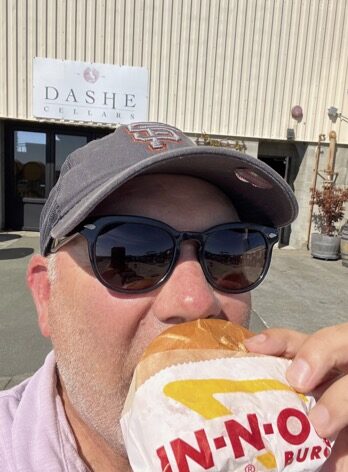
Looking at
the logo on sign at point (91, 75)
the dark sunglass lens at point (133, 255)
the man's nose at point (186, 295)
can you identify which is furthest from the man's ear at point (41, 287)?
the logo on sign at point (91, 75)

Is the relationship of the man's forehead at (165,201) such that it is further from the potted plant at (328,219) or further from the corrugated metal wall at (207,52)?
the corrugated metal wall at (207,52)

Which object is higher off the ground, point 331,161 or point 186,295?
point 186,295

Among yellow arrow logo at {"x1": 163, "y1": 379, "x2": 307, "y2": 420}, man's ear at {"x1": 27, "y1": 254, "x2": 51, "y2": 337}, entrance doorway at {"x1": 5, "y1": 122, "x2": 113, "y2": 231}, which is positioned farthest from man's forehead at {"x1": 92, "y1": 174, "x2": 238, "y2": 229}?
entrance doorway at {"x1": 5, "y1": 122, "x2": 113, "y2": 231}

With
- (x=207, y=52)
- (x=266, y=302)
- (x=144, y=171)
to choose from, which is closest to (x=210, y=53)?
(x=207, y=52)

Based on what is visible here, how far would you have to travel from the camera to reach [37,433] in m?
1.14

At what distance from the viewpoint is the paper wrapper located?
672 millimetres

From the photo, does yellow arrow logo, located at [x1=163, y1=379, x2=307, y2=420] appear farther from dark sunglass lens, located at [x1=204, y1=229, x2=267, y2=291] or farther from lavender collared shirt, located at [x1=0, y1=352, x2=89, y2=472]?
lavender collared shirt, located at [x1=0, y1=352, x2=89, y2=472]

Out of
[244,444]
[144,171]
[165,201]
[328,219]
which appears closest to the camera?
[244,444]

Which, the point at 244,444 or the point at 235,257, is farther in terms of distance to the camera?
the point at 235,257

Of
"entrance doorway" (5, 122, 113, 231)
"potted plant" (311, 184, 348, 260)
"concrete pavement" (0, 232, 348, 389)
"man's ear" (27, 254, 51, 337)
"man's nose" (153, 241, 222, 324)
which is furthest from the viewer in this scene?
"entrance doorway" (5, 122, 113, 231)

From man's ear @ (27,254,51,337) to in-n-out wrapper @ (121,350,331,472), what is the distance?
0.58m

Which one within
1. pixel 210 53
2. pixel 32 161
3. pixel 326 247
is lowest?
pixel 326 247

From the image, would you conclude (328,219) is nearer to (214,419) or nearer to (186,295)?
(186,295)

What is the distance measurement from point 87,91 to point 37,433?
9368 millimetres
